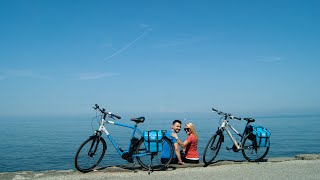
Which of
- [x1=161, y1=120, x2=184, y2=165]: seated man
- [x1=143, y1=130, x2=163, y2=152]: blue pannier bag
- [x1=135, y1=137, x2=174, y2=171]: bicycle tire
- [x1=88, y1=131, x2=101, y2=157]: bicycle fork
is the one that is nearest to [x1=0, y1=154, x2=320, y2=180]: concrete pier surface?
[x1=135, y1=137, x2=174, y2=171]: bicycle tire

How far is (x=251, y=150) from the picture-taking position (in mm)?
8945

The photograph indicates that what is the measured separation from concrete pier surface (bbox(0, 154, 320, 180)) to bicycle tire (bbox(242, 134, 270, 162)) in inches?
14.5

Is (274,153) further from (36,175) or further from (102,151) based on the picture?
(36,175)

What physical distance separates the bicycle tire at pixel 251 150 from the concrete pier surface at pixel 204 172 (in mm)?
369

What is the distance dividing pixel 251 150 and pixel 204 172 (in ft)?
7.08

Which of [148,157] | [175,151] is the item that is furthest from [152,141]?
[175,151]

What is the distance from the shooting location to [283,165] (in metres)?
8.27

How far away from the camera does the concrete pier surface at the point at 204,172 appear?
709cm

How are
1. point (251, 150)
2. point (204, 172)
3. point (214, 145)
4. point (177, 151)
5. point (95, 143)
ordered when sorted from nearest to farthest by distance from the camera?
point (204, 172), point (95, 143), point (177, 151), point (214, 145), point (251, 150)

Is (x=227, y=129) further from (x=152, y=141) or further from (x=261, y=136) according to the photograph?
(x=152, y=141)

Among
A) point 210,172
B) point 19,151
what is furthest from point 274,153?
point 19,151

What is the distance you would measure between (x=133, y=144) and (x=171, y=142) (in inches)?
40.3

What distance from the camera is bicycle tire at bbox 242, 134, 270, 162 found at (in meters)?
8.88

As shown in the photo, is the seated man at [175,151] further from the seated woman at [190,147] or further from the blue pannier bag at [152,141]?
the blue pannier bag at [152,141]
